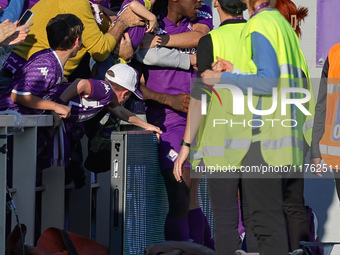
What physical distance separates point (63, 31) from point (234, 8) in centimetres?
96

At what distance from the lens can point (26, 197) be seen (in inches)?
167

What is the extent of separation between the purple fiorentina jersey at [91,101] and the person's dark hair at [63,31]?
0.84ft

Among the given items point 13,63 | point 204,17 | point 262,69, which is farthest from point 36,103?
point 204,17

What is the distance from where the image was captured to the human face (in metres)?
5.26

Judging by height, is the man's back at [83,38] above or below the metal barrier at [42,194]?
above

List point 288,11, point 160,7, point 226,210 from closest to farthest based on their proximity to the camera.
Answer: point 226,210
point 288,11
point 160,7

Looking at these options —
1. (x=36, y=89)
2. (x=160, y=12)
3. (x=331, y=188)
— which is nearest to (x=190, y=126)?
(x=36, y=89)

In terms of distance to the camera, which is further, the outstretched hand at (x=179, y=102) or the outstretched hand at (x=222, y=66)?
the outstretched hand at (x=179, y=102)

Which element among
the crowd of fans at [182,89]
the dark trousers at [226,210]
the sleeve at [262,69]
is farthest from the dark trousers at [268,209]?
the sleeve at [262,69]

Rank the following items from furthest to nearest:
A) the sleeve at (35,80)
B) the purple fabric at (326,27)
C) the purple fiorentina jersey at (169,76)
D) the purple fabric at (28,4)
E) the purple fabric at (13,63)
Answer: the purple fabric at (326,27), the purple fiorentina jersey at (169,76), the purple fabric at (28,4), the purple fabric at (13,63), the sleeve at (35,80)

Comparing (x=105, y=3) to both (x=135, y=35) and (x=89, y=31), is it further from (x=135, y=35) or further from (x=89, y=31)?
(x=89, y=31)

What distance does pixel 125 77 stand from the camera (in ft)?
16.0

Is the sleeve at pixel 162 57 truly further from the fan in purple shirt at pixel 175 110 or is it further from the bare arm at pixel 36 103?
the bare arm at pixel 36 103

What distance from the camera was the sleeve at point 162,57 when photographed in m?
5.19
